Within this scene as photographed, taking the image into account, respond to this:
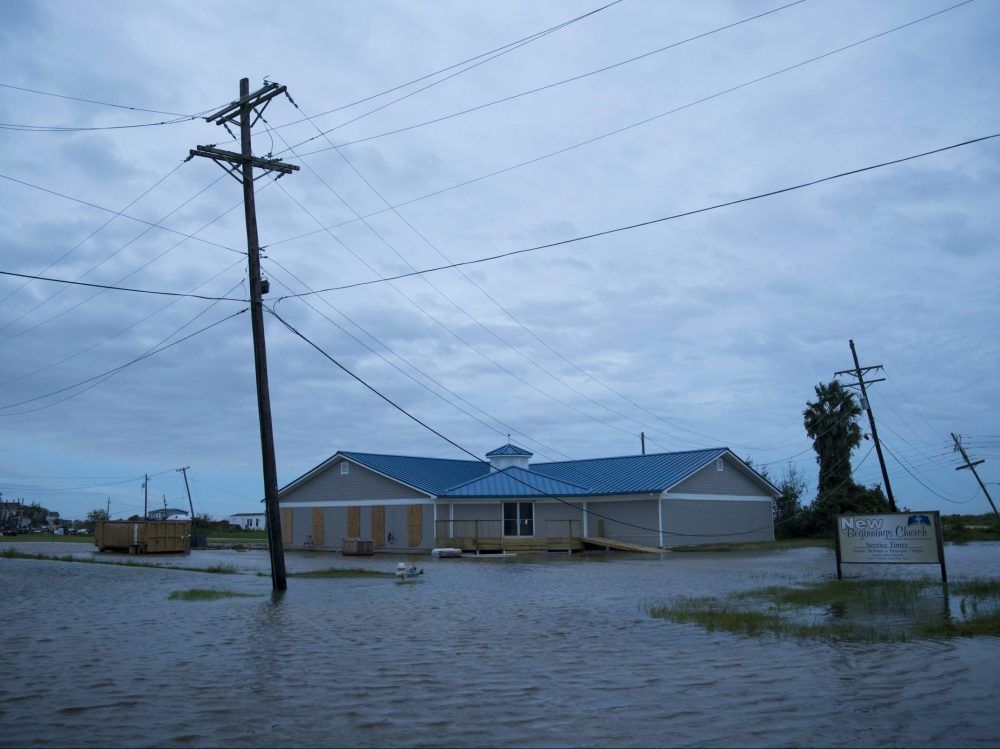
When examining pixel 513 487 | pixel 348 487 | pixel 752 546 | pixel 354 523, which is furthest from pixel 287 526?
pixel 752 546

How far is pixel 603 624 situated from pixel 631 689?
5676mm

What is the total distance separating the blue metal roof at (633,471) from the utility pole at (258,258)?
1039 inches

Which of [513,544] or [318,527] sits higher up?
[318,527]

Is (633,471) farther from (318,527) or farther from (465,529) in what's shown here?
(318,527)

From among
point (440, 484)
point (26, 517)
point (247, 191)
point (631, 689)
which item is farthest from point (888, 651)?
point (26, 517)

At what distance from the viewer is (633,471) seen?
50.1 metres

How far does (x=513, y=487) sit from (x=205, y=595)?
93.7ft

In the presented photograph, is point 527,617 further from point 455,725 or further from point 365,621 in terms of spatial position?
point 455,725

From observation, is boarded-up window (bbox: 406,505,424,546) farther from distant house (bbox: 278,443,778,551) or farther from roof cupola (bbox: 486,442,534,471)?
roof cupola (bbox: 486,442,534,471)

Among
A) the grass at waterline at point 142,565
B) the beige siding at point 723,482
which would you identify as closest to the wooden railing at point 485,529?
the beige siding at point 723,482

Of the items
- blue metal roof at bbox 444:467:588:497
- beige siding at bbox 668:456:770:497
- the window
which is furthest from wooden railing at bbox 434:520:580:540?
beige siding at bbox 668:456:770:497

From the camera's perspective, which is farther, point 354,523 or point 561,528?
point 354,523

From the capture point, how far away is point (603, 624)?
583 inches

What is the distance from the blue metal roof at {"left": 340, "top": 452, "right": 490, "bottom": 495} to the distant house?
13 centimetres
